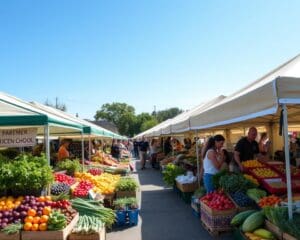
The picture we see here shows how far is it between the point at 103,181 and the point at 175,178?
2872 mm

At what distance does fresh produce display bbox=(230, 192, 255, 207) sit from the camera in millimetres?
6602

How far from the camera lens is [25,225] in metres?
4.94

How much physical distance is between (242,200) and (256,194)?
367 mm

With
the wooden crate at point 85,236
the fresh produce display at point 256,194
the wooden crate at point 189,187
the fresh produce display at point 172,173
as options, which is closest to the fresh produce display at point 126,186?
the wooden crate at point 189,187

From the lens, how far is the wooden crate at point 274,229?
490cm

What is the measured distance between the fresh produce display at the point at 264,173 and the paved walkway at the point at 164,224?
1.27 meters

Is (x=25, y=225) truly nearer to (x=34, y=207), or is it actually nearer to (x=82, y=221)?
(x=34, y=207)

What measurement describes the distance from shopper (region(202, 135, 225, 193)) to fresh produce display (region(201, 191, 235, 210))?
56 centimetres

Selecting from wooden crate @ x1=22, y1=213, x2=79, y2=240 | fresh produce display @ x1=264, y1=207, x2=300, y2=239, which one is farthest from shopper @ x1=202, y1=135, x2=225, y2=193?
wooden crate @ x1=22, y1=213, x2=79, y2=240

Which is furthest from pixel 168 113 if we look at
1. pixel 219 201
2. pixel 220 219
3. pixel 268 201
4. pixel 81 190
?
pixel 268 201

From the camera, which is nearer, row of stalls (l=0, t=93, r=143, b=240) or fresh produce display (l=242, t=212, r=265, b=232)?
row of stalls (l=0, t=93, r=143, b=240)

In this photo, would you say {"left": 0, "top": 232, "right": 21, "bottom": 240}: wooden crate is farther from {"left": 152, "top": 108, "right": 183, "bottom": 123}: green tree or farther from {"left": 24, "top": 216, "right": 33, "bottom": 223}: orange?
{"left": 152, "top": 108, "right": 183, "bottom": 123}: green tree

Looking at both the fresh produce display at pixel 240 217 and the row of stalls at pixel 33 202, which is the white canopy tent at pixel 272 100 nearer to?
the fresh produce display at pixel 240 217

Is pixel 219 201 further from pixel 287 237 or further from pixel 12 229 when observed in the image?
pixel 12 229
